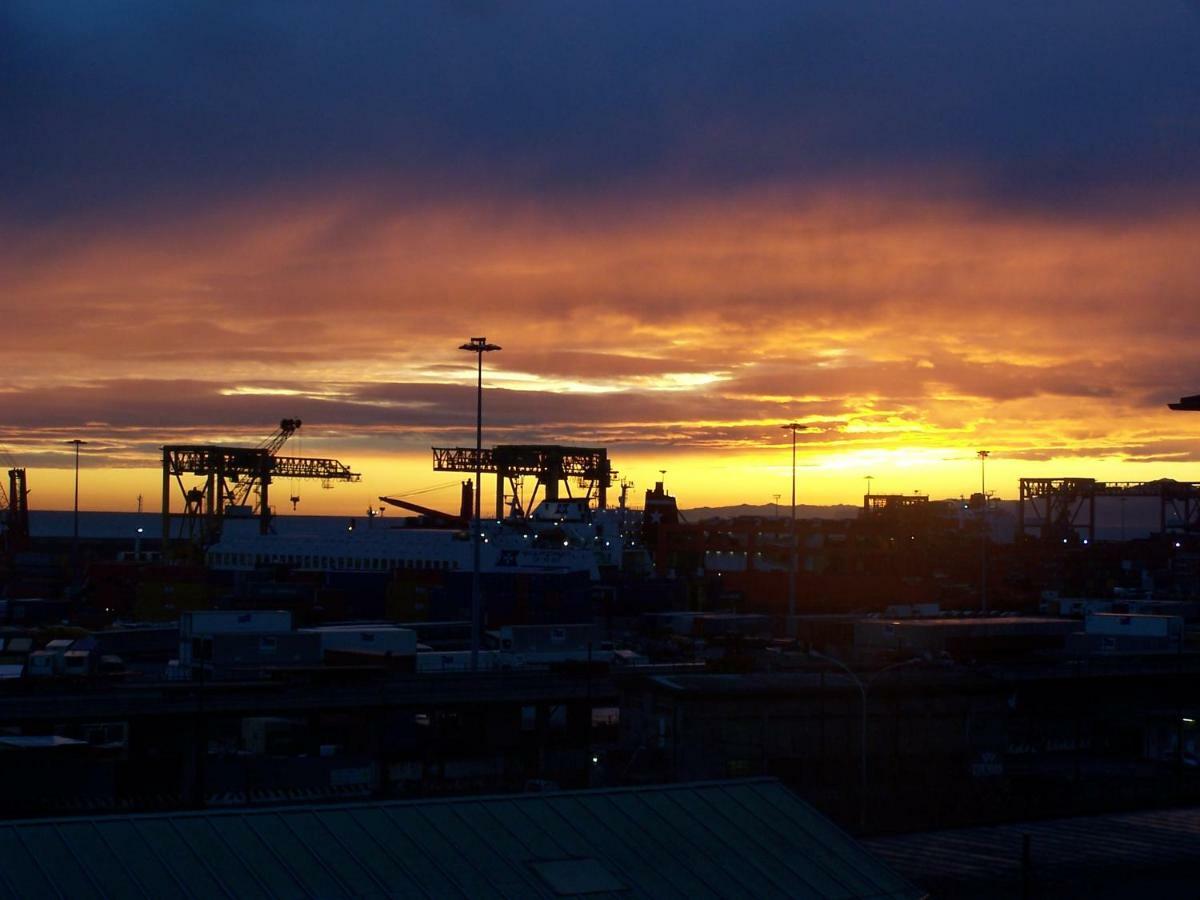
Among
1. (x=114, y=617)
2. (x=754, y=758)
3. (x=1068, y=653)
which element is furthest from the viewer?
(x=114, y=617)

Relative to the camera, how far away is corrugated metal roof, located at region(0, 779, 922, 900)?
14.8 m

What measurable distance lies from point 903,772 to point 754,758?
13.9 ft

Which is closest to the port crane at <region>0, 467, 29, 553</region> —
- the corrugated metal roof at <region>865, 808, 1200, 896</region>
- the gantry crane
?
the gantry crane

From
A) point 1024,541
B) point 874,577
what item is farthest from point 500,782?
point 1024,541

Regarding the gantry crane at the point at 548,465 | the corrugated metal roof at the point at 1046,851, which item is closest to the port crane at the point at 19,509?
the gantry crane at the point at 548,465

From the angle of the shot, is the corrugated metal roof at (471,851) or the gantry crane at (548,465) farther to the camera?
the gantry crane at (548,465)

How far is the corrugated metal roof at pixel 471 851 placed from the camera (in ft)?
48.5

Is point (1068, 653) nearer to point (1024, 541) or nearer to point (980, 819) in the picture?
point (980, 819)

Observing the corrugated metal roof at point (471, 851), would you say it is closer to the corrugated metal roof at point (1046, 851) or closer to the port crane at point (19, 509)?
the corrugated metal roof at point (1046, 851)

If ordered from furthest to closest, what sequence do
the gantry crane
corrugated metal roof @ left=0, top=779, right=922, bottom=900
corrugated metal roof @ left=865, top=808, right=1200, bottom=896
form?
1. the gantry crane
2. corrugated metal roof @ left=865, top=808, right=1200, bottom=896
3. corrugated metal roof @ left=0, top=779, right=922, bottom=900

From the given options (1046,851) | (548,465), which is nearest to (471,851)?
(1046,851)

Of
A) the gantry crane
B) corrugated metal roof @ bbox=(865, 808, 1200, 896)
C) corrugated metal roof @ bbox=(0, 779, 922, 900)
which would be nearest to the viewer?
corrugated metal roof @ bbox=(0, 779, 922, 900)

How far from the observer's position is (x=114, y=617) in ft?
263

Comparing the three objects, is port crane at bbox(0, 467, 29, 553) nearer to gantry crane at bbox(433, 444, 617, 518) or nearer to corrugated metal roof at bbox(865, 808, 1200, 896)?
gantry crane at bbox(433, 444, 617, 518)
